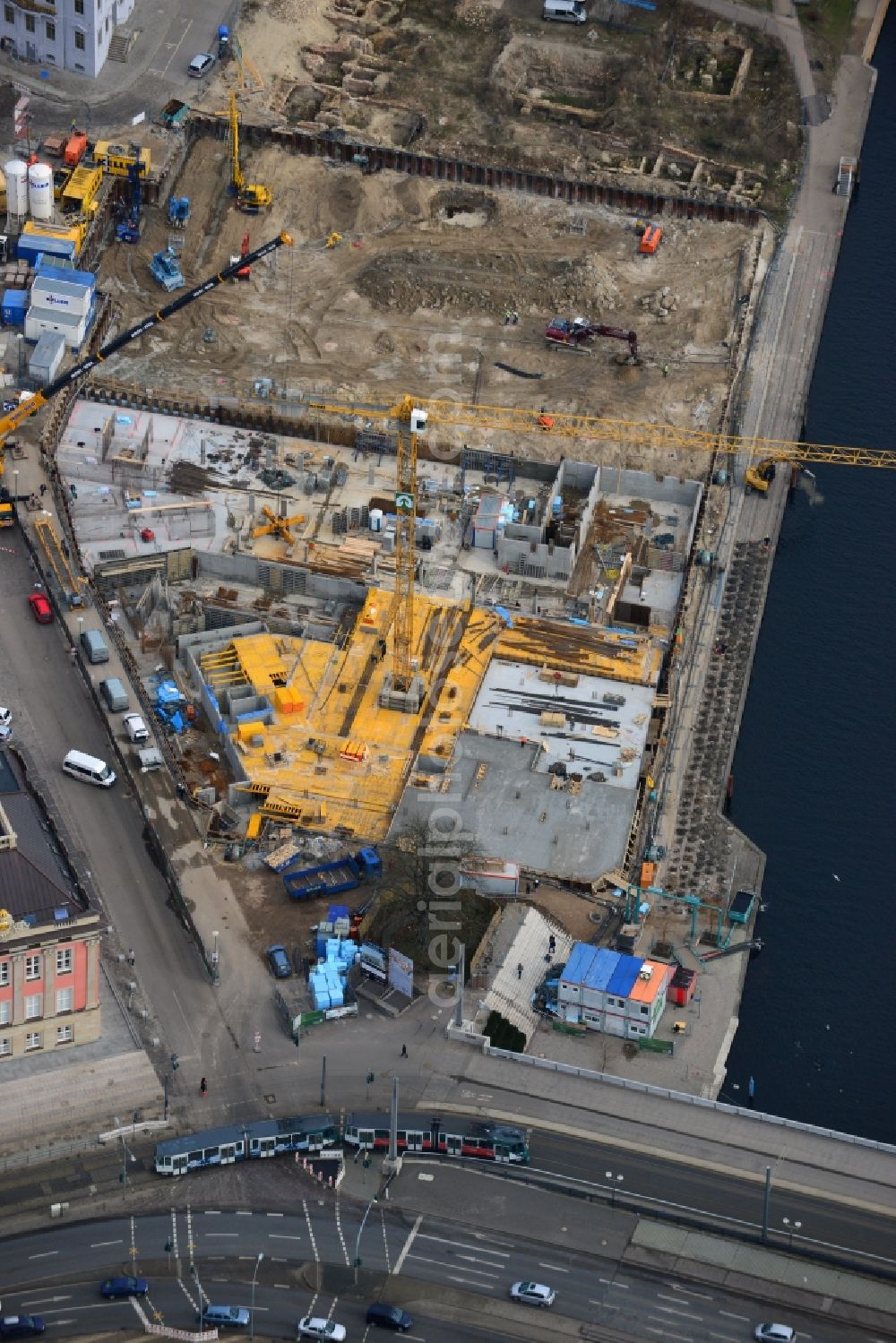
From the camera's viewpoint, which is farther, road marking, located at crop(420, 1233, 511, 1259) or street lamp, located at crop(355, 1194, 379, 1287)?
road marking, located at crop(420, 1233, 511, 1259)

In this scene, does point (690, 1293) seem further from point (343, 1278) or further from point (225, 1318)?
point (225, 1318)

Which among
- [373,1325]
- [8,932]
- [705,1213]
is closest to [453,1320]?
[373,1325]

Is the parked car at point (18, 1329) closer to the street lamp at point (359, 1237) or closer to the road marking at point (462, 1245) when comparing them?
the street lamp at point (359, 1237)

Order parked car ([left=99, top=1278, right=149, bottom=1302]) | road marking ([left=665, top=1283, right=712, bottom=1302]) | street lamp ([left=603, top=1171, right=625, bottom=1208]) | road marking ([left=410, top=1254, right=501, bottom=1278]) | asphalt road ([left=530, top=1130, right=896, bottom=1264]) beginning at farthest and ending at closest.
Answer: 1. street lamp ([left=603, top=1171, right=625, bottom=1208])
2. asphalt road ([left=530, top=1130, right=896, bottom=1264])
3. road marking ([left=410, top=1254, right=501, bottom=1278])
4. road marking ([left=665, top=1283, right=712, bottom=1302])
5. parked car ([left=99, top=1278, right=149, bottom=1302])

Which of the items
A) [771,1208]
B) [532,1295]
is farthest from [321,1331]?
[771,1208]

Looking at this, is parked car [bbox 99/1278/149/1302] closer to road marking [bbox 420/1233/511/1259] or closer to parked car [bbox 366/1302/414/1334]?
parked car [bbox 366/1302/414/1334]

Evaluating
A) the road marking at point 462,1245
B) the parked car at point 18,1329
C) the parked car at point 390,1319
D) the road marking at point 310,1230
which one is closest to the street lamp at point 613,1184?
the road marking at point 462,1245

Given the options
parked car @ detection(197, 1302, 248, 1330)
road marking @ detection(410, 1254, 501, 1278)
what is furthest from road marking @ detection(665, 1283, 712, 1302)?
parked car @ detection(197, 1302, 248, 1330)
